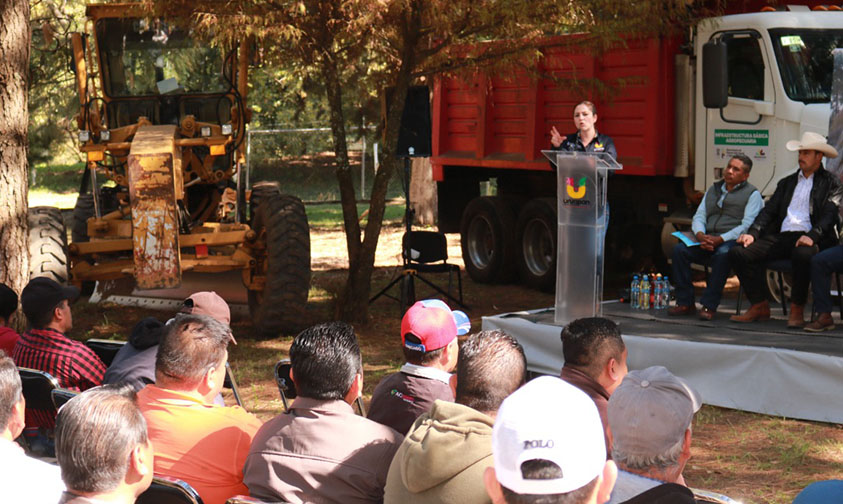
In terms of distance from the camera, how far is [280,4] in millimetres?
8617

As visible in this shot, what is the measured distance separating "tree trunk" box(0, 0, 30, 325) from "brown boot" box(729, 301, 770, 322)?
5139 millimetres

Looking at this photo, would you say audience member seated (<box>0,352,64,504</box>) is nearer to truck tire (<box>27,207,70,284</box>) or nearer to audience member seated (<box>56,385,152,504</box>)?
audience member seated (<box>56,385,152,504</box>)

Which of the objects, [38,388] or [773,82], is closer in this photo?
[38,388]

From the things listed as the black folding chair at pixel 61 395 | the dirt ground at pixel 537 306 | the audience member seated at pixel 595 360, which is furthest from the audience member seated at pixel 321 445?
the dirt ground at pixel 537 306

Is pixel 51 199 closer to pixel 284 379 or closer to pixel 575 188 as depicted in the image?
pixel 575 188

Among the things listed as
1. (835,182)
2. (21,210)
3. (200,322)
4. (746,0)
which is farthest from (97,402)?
(746,0)

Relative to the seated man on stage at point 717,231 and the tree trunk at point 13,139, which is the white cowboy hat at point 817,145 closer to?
the seated man on stage at point 717,231

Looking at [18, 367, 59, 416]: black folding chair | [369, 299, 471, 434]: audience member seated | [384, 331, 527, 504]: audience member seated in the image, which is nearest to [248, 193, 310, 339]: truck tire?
[18, 367, 59, 416]: black folding chair

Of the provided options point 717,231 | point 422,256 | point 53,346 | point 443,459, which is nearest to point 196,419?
point 443,459

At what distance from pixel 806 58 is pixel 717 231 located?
204 cm

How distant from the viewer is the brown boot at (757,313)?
294 inches

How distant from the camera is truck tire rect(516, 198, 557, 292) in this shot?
11.3 metres

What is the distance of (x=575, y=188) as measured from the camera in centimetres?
740

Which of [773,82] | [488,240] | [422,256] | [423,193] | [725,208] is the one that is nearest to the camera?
[725,208]
